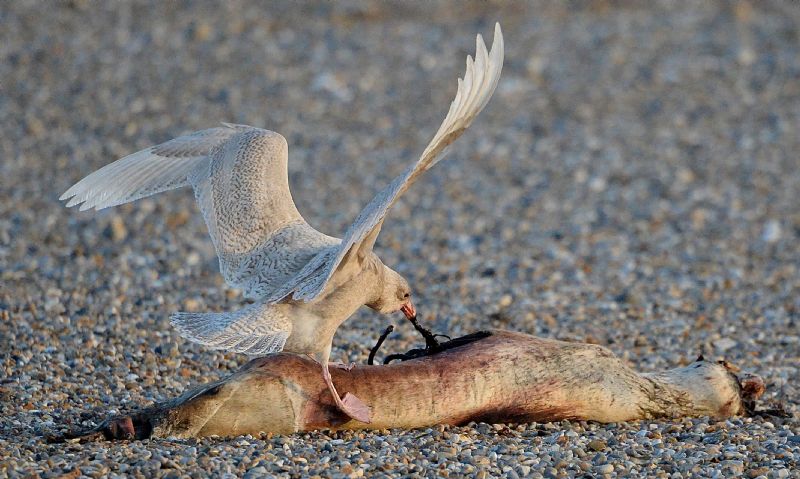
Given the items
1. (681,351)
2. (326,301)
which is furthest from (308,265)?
(681,351)

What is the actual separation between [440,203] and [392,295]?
5.24 meters

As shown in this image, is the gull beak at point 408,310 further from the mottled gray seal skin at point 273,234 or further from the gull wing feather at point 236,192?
the gull wing feather at point 236,192

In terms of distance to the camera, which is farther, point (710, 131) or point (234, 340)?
point (710, 131)

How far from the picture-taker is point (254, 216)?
245 inches

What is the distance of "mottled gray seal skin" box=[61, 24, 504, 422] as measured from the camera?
5.15 metres

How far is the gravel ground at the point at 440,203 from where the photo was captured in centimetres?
544

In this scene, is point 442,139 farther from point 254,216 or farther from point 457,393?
point 254,216

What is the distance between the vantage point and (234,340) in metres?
5.36

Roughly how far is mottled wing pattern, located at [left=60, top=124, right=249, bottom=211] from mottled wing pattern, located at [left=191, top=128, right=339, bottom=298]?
4.5 inches

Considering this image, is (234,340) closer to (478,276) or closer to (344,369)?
(344,369)

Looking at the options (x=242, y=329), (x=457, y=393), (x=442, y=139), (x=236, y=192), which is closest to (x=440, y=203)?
(x=236, y=192)

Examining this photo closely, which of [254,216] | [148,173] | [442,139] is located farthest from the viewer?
[148,173]

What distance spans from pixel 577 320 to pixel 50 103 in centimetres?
738

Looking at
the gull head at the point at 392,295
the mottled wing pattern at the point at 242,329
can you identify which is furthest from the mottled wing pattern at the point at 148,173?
the gull head at the point at 392,295
